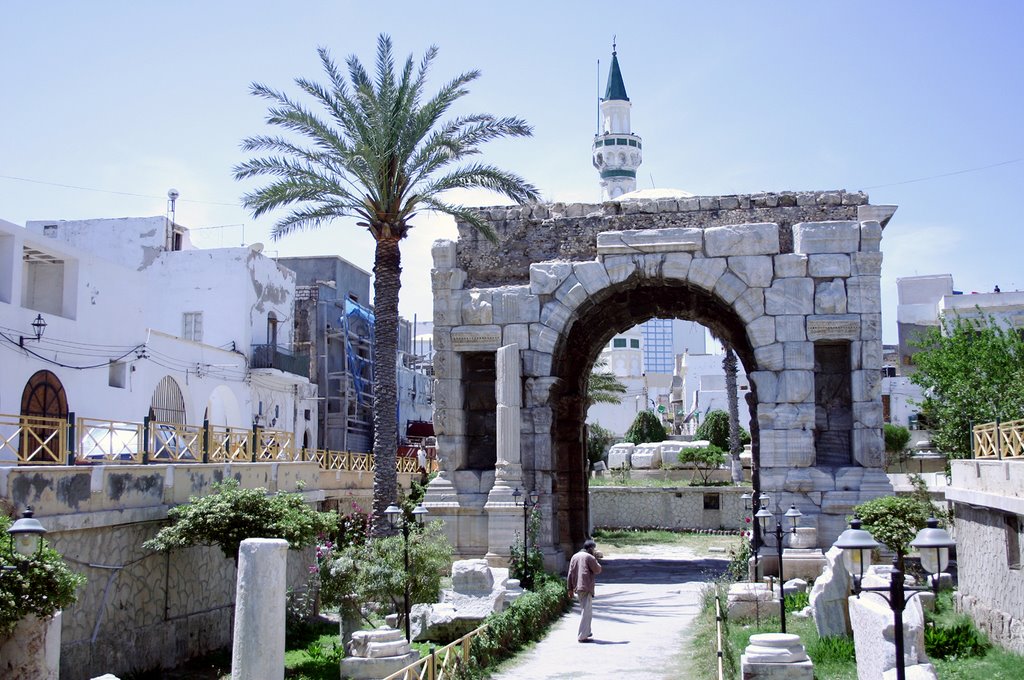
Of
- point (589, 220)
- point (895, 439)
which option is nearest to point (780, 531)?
point (589, 220)

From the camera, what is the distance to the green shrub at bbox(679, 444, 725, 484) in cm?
3753

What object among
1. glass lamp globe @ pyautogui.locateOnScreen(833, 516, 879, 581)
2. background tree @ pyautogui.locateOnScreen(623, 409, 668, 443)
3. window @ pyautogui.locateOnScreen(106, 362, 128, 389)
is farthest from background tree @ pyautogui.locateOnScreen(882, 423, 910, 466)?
glass lamp globe @ pyautogui.locateOnScreen(833, 516, 879, 581)

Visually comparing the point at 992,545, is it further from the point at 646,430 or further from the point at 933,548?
the point at 646,430

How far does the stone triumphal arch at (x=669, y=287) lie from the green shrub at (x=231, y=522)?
613 centimetres

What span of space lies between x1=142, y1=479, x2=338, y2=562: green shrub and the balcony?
1819cm

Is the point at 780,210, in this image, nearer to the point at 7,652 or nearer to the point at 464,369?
the point at 464,369

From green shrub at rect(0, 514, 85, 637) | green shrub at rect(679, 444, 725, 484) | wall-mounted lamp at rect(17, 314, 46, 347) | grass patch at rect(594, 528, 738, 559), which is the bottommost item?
grass patch at rect(594, 528, 738, 559)

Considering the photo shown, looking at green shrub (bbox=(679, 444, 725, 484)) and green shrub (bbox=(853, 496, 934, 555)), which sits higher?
green shrub (bbox=(679, 444, 725, 484))

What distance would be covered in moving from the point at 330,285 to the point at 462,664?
27.8m

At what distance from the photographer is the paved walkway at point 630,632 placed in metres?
13.0

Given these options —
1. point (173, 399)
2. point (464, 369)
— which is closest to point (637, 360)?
point (173, 399)

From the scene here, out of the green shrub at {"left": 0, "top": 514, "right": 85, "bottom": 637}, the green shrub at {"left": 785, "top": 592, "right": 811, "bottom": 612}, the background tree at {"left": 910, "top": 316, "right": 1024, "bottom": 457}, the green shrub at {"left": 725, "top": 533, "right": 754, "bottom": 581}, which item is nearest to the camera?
the green shrub at {"left": 0, "top": 514, "right": 85, "bottom": 637}

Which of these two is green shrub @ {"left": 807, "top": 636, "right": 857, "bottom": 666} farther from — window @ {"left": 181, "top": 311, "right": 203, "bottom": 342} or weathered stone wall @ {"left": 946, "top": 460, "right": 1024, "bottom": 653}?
window @ {"left": 181, "top": 311, "right": 203, "bottom": 342}

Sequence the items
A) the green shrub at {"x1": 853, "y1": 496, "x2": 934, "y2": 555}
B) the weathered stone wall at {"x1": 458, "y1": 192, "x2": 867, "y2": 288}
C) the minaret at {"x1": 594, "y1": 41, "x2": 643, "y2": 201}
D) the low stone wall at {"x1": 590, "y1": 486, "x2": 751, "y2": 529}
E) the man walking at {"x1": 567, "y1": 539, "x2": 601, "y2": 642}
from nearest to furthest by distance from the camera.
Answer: the man walking at {"x1": 567, "y1": 539, "x2": 601, "y2": 642}, the green shrub at {"x1": 853, "y1": 496, "x2": 934, "y2": 555}, the weathered stone wall at {"x1": 458, "y1": 192, "x2": 867, "y2": 288}, the low stone wall at {"x1": 590, "y1": 486, "x2": 751, "y2": 529}, the minaret at {"x1": 594, "y1": 41, "x2": 643, "y2": 201}
